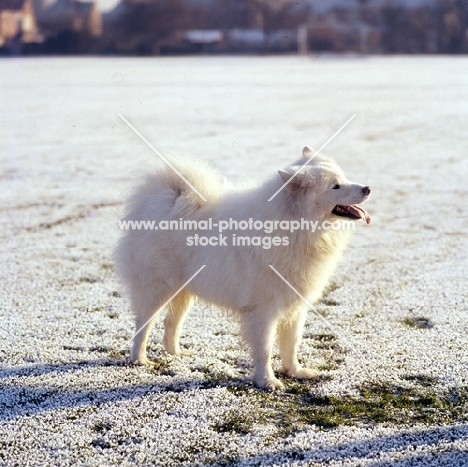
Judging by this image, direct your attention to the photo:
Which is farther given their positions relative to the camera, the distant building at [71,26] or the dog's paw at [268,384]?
the distant building at [71,26]

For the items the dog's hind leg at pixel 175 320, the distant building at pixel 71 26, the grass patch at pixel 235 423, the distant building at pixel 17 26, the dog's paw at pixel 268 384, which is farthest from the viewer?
the distant building at pixel 71 26

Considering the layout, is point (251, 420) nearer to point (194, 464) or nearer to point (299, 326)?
point (194, 464)

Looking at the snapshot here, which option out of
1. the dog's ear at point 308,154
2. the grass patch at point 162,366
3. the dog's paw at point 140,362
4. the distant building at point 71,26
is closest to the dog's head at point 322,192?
the dog's ear at point 308,154

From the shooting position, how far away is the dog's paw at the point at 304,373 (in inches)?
153

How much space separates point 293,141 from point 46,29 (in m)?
27.1

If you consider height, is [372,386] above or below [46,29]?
below

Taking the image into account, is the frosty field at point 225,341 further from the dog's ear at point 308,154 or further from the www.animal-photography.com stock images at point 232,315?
the dog's ear at point 308,154

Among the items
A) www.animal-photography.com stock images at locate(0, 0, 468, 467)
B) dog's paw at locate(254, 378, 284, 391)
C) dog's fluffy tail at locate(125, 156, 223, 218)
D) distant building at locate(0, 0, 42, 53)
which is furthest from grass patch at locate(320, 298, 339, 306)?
distant building at locate(0, 0, 42, 53)

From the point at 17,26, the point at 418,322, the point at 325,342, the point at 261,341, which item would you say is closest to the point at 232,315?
the point at 261,341

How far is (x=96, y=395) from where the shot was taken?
357 cm

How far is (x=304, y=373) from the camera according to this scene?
390cm

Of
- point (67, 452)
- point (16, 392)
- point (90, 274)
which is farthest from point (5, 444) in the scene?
point (90, 274)

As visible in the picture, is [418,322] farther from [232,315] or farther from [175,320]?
[175,320]

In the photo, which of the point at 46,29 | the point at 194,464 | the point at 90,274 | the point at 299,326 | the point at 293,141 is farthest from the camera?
the point at 46,29
